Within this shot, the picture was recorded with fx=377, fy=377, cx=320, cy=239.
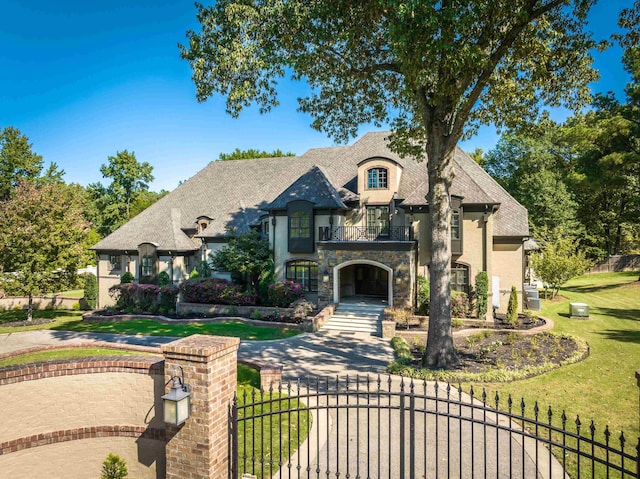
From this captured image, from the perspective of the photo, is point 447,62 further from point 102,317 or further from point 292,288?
point 102,317

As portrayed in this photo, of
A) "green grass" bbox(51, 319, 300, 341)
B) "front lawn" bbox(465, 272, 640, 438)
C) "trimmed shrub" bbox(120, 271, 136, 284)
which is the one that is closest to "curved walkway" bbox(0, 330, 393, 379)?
"green grass" bbox(51, 319, 300, 341)

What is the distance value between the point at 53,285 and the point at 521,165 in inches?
1850

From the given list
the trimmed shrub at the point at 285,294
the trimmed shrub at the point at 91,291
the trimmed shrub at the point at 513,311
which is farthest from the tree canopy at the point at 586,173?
the trimmed shrub at the point at 91,291

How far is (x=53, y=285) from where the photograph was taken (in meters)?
22.7

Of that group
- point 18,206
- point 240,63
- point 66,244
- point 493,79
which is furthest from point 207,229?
point 493,79

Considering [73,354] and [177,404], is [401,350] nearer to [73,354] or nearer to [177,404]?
[177,404]

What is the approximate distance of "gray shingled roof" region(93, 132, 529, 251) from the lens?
858 inches

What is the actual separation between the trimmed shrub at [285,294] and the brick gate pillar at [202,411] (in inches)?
604

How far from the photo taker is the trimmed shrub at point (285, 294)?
2133cm

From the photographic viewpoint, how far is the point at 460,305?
19.3 meters

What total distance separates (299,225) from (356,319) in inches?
282

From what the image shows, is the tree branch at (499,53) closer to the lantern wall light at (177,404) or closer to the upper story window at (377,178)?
the lantern wall light at (177,404)

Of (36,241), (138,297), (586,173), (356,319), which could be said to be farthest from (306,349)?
(586,173)

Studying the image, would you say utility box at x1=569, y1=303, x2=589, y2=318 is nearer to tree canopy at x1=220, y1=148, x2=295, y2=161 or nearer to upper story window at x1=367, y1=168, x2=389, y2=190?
upper story window at x1=367, y1=168, x2=389, y2=190
